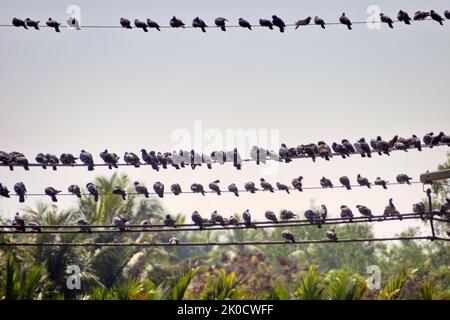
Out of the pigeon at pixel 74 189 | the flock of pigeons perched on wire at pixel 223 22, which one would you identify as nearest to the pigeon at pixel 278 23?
the flock of pigeons perched on wire at pixel 223 22

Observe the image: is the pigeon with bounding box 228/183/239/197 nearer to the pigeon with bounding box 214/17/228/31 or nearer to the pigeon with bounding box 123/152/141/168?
the pigeon with bounding box 123/152/141/168

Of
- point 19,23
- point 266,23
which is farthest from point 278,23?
point 19,23

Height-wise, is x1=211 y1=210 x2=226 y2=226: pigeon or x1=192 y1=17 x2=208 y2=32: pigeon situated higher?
x1=192 y1=17 x2=208 y2=32: pigeon

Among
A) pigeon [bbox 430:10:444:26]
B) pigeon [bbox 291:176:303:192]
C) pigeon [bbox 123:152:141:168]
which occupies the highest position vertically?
pigeon [bbox 430:10:444:26]

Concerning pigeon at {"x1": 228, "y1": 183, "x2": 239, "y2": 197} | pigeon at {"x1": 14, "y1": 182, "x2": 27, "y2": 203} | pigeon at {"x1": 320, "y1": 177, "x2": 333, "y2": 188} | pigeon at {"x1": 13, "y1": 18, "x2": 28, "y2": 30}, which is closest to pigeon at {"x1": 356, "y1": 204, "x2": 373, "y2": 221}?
pigeon at {"x1": 320, "y1": 177, "x2": 333, "y2": 188}

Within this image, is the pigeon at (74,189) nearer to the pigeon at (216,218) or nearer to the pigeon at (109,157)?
the pigeon at (109,157)

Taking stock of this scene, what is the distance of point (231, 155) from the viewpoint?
2086cm

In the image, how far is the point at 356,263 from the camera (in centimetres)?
5422

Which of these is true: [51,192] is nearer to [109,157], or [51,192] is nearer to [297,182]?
[109,157]

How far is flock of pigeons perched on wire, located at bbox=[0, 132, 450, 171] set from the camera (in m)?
19.3

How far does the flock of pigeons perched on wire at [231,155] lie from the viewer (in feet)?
63.3
